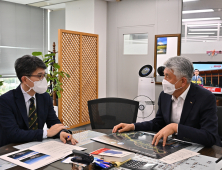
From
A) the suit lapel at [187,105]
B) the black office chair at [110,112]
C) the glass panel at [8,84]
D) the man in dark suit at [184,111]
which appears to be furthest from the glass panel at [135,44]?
the suit lapel at [187,105]

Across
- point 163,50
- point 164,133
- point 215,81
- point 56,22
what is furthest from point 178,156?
point 56,22

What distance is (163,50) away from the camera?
5156 mm

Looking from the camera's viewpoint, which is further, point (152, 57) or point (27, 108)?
point (152, 57)

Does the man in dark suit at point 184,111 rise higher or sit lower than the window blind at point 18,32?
lower

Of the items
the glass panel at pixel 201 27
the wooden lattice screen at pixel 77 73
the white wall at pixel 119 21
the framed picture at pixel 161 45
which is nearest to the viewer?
the glass panel at pixel 201 27

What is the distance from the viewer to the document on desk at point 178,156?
128cm

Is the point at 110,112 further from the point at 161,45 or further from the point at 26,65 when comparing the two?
the point at 161,45

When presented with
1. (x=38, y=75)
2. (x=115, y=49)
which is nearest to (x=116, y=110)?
(x=38, y=75)

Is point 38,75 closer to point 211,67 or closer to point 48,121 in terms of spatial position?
point 48,121

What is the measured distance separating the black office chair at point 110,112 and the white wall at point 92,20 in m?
3.57

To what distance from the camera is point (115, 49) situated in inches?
231

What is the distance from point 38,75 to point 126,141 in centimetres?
91

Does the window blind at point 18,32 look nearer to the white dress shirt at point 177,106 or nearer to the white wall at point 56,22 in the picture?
the white wall at point 56,22

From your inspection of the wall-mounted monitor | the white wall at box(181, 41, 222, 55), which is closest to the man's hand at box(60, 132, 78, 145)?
the wall-mounted monitor
